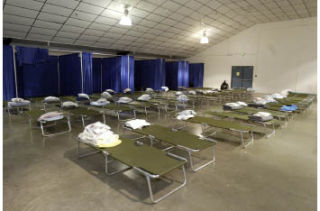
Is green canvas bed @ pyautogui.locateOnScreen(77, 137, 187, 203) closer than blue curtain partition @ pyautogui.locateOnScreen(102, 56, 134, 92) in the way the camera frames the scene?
Yes

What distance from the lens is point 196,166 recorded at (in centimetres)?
262

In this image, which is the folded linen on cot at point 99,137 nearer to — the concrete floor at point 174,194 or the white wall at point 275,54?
the concrete floor at point 174,194

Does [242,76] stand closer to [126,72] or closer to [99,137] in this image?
[126,72]

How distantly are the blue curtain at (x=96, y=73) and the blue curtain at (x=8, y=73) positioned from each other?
396cm

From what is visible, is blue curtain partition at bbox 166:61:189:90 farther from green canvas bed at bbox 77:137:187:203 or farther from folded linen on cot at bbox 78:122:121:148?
green canvas bed at bbox 77:137:187:203

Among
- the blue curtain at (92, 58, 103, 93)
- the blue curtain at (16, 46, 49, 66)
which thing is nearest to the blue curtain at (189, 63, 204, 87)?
the blue curtain at (92, 58, 103, 93)

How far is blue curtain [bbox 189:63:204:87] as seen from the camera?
13375 mm

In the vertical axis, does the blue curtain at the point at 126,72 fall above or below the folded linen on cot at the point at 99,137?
above

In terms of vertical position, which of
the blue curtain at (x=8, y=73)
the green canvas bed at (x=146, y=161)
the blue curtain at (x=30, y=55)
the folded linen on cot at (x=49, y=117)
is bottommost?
the green canvas bed at (x=146, y=161)

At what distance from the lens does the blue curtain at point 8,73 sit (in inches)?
252

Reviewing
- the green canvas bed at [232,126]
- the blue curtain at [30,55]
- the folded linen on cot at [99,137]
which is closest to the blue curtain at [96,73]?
the blue curtain at [30,55]

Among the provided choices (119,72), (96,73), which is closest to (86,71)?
(119,72)

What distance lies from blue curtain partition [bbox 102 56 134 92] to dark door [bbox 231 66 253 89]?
6474 millimetres

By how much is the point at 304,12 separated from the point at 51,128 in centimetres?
1105
